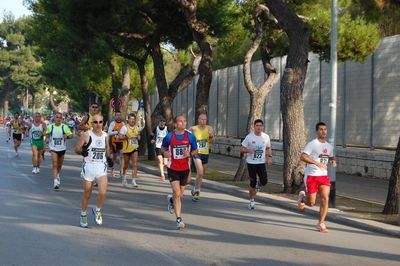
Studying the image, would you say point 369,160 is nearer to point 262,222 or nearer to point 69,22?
point 262,222

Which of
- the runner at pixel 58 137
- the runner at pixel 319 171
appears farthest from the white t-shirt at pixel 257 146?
the runner at pixel 58 137

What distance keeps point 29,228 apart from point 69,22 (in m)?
15.1

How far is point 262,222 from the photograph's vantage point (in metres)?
11.1

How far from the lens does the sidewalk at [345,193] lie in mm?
10727

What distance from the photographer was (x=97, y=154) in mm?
9945

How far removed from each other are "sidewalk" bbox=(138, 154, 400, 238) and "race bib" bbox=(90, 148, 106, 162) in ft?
15.1

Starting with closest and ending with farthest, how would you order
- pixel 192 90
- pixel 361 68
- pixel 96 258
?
1. pixel 96 258
2. pixel 361 68
3. pixel 192 90

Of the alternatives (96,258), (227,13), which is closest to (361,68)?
(227,13)

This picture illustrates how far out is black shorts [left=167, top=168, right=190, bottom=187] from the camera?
10203mm

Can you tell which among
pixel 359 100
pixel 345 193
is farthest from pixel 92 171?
pixel 359 100

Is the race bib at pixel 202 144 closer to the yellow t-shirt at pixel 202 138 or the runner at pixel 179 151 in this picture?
the yellow t-shirt at pixel 202 138

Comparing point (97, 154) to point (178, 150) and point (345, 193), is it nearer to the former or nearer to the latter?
point (178, 150)

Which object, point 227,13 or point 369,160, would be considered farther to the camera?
point 227,13

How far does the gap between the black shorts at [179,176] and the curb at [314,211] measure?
10.3 ft
